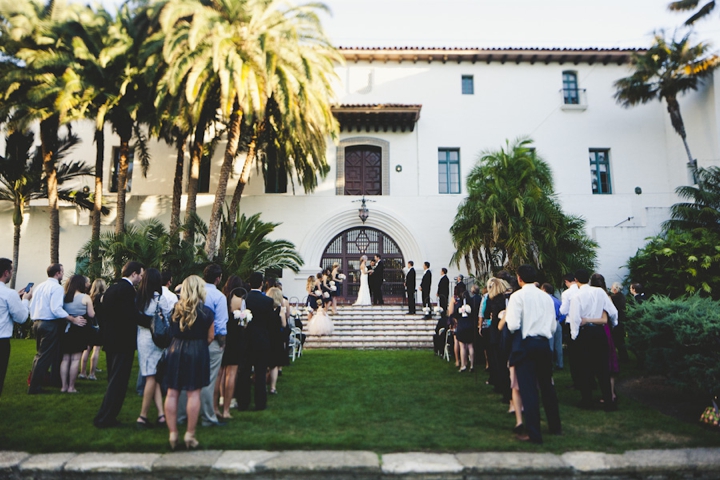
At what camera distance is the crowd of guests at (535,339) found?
5770 millimetres

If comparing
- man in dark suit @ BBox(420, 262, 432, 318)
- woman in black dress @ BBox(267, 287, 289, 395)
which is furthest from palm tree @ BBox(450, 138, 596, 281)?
woman in black dress @ BBox(267, 287, 289, 395)

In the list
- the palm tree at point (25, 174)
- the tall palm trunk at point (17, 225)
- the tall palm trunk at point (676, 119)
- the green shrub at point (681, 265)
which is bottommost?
the green shrub at point (681, 265)

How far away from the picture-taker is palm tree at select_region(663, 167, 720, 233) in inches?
712

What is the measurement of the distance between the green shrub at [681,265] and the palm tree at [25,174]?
71.2ft

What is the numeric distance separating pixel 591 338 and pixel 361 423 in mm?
3603

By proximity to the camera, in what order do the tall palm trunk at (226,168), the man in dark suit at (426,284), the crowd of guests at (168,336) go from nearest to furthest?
1. the crowd of guests at (168,336)
2. the man in dark suit at (426,284)
3. the tall palm trunk at (226,168)

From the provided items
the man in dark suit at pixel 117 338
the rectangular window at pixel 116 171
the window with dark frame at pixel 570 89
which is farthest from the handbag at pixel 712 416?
the rectangular window at pixel 116 171

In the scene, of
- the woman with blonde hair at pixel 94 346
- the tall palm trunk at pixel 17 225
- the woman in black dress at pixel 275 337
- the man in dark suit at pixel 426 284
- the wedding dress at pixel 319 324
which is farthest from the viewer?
the tall palm trunk at pixel 17 225

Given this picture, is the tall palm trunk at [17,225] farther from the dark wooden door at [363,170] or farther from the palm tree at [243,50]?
the dark wooden door at [363,170]

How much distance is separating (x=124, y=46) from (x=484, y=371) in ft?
51.2

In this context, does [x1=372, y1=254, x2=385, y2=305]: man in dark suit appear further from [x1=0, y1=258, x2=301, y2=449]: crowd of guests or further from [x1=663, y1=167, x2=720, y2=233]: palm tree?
[x1=663, y1=167, x2=720, y2=233]: palm tree

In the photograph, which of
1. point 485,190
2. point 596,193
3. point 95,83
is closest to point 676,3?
point 596,193

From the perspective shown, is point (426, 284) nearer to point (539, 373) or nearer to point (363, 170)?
point (363, 170)

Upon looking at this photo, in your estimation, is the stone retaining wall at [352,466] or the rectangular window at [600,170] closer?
the stone retaining wall at [352,466]
